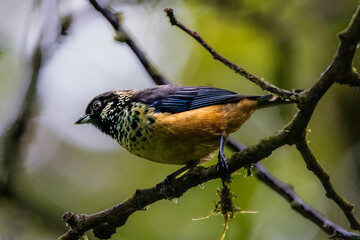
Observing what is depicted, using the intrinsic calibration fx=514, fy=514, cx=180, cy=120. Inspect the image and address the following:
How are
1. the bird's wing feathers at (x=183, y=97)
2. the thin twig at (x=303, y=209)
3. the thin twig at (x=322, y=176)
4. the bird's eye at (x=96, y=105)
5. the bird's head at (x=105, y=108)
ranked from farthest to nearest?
the bird's eye at (x=96, y=105) → the bird's head at (x=105, y=108) → the bird's wing feathers at (x=183, y=97) → the thin twig at (x=303, y=209) → the thin twig at (x=322, y=176)

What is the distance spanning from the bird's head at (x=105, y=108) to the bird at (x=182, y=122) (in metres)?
0.08

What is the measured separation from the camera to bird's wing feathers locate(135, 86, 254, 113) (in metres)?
Answer: 4.64

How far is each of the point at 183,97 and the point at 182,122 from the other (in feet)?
1.68

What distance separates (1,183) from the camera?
4.94 m

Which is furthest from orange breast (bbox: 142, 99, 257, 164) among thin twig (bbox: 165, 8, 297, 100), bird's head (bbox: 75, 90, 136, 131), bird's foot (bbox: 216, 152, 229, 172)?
thin twig (bbox: 165, 8, 297, 100)

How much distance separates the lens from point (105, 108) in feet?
16.9

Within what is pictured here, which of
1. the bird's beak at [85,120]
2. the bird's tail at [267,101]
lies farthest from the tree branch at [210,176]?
the bird's beak at [85,120]

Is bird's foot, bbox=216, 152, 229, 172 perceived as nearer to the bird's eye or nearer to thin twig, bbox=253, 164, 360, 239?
thin twig, bbox=253, 164, 360, 239

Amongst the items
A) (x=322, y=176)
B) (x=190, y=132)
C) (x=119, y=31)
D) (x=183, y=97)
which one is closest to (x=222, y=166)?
(x=322, y=176)

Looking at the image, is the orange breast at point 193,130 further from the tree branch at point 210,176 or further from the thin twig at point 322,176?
the thin twig at point 322,176

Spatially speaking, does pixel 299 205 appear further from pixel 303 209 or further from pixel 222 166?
pixel 222 166

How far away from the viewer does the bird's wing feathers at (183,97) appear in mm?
4641

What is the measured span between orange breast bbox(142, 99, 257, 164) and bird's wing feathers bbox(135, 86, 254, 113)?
3.6 inches

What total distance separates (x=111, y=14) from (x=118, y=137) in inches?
48.0
